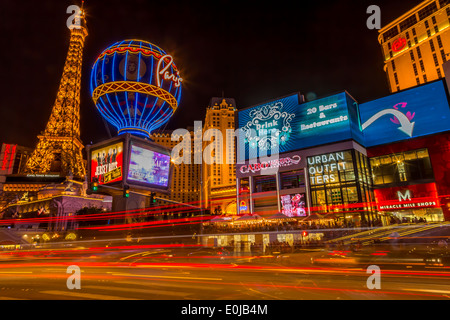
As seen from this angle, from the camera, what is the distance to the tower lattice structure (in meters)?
89.9

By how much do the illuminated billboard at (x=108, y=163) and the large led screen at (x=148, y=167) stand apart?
5.51ft

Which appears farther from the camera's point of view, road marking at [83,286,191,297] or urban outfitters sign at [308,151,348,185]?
urban outfitters sign at [308,151,348,185]

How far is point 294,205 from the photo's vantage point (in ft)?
154

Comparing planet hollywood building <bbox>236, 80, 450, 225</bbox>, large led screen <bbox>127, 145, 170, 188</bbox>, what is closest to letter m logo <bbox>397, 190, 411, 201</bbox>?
planet hollywood building <bbox>236, 80, 450, 225</bbox>

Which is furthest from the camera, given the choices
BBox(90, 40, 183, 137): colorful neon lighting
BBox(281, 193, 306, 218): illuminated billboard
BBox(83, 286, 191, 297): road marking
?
BBox(281, 193, 306, 218): illuminated billboard

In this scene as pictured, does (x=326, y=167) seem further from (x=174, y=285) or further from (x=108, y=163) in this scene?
(x=174, y=285)

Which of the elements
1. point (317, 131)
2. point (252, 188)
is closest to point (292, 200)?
point (252, 188)

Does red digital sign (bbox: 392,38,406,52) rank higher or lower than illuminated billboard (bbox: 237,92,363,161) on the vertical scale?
higher

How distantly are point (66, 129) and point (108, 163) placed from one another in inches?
2507

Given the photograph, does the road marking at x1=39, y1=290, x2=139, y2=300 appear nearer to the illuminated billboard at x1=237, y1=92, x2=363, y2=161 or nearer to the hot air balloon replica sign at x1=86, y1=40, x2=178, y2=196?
the hot air balloon replica sign at x1=86, y1=40, x2=178, y2=196

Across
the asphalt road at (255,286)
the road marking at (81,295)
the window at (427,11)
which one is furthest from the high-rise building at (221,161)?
the road marking at (81,295)

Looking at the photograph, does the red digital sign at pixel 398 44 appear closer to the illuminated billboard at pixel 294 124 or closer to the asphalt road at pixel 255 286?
the illuminated billboard at pixel 294 124

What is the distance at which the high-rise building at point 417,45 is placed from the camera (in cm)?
7419

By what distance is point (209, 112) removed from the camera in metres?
124
